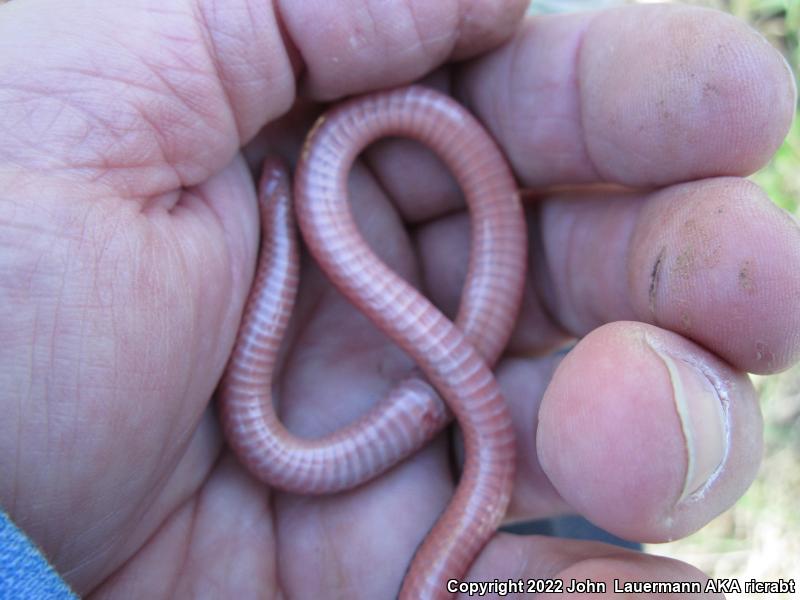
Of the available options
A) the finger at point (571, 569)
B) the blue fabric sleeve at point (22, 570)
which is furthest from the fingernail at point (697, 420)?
the blue fabric sleeve at point (22, 570)

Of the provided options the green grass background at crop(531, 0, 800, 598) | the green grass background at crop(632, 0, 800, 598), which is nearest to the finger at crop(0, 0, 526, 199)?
the green grass background at crop(531, 0, 800, 598)

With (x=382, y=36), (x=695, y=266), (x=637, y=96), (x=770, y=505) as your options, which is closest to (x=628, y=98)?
(x=637, y=96)

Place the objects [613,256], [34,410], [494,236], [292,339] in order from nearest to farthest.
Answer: [34,410] < [613,256] < [494,236] < [292,339]

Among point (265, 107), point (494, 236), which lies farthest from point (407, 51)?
point (494, 236)

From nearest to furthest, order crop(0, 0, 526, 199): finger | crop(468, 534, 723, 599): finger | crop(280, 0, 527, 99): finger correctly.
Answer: crop(468, 534, 723, 599): finger < crop(0, 0, 526, 199): finger < crop(280, 0, 527, 99): finger

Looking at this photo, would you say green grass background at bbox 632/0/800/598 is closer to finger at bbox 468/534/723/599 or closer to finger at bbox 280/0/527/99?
finger at bbox 468/534/723/599

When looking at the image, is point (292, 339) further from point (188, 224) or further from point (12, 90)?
point (12, 90)

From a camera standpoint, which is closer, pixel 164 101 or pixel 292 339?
pixel 164 101
